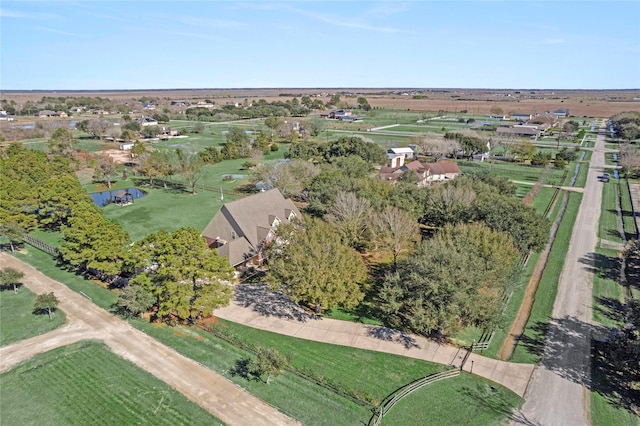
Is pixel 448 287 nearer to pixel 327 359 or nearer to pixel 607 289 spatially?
pixel 327 359

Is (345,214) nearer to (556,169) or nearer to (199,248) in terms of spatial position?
(199,248)

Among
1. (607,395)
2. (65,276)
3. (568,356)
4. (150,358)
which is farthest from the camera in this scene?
(65,276)

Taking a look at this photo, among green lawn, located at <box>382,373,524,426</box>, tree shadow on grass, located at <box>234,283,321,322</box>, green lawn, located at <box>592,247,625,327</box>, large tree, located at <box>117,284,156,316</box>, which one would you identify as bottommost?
green lawn, located at <box>382,373,524,426</box>

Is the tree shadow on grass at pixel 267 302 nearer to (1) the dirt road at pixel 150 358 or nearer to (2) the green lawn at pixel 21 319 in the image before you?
(1) the dirt road at pixel 150 358

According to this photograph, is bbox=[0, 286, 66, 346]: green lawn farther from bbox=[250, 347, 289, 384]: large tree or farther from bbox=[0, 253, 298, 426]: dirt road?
bbox=[250, 347, 289, 384]: large tree

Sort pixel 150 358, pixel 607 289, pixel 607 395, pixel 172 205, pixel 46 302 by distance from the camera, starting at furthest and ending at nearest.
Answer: pixel 172 205 → pixel 607 289 → pixel 46 302 → pixel 150 358 → pixel 607 395

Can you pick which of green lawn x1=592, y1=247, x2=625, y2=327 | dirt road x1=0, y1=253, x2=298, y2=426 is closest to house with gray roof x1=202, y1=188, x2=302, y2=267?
dirt road x1=0, y1=253, x2=298, y2=426

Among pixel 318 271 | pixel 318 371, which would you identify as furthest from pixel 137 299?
pixel 318 371
